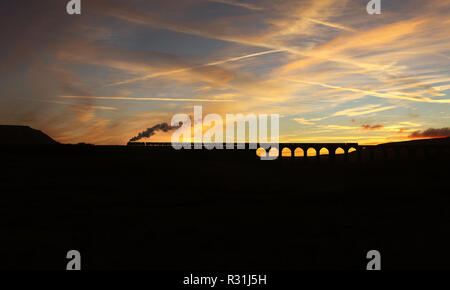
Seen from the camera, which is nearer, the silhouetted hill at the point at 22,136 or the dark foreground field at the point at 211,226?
the dark foreground field at the point at 211,226

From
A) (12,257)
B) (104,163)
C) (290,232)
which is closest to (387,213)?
(290,232)

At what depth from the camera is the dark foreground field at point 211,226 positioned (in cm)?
1393

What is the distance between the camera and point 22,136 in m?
113

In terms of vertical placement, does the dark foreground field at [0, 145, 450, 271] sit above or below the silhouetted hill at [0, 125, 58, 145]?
below

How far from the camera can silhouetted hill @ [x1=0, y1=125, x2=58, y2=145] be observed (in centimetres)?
10851

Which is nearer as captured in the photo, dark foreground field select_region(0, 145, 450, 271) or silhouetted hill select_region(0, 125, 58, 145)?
dark foreground field select_region(0, 145, 450, 271)

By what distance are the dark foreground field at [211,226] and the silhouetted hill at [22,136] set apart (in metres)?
82.0

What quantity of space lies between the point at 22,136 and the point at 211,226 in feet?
372

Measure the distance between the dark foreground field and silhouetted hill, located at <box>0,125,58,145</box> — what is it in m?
82.0

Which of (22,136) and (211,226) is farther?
(22,136)

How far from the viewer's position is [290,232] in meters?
18.2

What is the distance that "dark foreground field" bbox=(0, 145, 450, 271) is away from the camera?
13.9 m
